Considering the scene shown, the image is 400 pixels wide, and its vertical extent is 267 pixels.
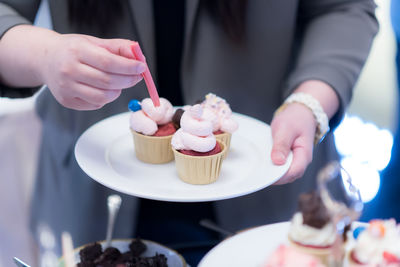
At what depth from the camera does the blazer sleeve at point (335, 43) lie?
51.8 inches

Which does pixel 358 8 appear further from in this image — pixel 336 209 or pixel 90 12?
pixel 336 209

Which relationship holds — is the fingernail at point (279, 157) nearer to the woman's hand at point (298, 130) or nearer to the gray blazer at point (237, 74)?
the woman's hand at point (298, 130)

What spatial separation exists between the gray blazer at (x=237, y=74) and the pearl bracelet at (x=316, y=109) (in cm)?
11

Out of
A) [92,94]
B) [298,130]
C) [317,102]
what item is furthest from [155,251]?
[317,102]

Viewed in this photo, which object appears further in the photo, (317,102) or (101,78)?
(317,102)

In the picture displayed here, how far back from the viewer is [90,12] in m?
1.25

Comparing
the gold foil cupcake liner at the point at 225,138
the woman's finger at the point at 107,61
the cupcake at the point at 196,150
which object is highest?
the woman's finger at the point at 107,61

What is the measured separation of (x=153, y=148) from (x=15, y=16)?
498mm

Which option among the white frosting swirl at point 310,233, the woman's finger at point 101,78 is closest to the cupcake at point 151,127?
the woman's finger at point 101,78

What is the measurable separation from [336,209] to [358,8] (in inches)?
40.6

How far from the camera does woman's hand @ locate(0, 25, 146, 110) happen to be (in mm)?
903

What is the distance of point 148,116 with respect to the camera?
3.89 ft

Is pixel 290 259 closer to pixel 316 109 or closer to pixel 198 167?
pixel 198 167

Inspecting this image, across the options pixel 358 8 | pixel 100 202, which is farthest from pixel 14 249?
pixel 358 8
